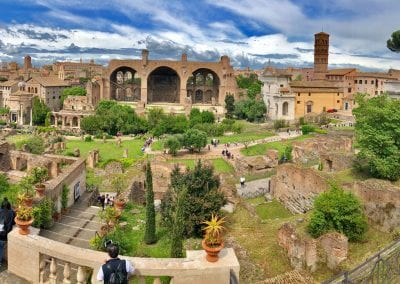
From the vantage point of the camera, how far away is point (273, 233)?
1809 cm

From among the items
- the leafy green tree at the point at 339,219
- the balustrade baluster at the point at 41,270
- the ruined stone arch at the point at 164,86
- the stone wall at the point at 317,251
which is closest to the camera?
the balustrade baluster at the point at 41,270

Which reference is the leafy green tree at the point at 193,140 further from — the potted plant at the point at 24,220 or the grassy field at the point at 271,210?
the potted plant at the point at 24,220

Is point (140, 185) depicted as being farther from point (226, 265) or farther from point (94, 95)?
point (94, 95)

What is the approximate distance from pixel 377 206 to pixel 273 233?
198 inches

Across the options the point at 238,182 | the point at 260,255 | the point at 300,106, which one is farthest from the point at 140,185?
the point at 300,106

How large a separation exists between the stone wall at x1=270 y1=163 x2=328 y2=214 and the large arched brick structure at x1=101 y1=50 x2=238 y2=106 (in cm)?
5845

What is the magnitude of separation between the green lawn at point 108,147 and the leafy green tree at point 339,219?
28914 millimetres

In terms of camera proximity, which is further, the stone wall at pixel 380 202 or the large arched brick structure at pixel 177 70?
the large arched brick structure at pixel 177 70

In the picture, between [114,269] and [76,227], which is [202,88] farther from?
[114,269]

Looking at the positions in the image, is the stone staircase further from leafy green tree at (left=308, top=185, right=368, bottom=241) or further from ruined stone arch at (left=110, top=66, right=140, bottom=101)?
ruined stone arch at (left=110, top=66, right=140, bottom=101)

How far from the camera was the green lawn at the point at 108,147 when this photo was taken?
152 ft

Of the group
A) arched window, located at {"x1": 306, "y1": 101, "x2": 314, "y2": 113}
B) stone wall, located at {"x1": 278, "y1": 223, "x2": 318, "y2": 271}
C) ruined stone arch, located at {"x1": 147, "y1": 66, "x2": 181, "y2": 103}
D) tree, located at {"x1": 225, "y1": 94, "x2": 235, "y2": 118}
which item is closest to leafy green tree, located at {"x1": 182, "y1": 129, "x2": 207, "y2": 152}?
arched window, located at {"x1": 306, "y1": 101, "x2": 314, "y2": 113}

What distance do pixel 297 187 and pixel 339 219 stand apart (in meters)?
9.66

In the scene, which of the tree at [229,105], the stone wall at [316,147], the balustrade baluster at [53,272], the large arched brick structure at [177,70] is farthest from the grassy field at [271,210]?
the large arched brick structure at [177,70]
